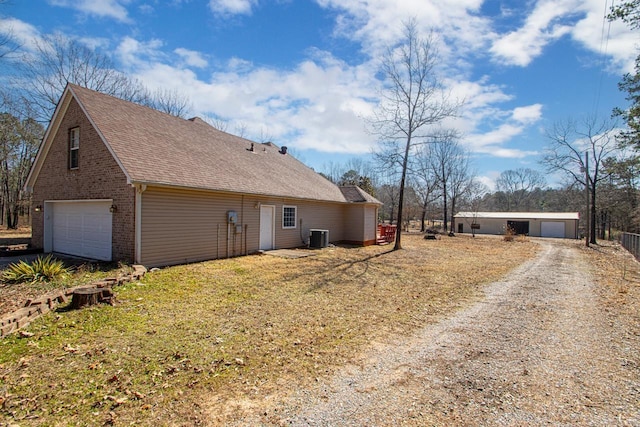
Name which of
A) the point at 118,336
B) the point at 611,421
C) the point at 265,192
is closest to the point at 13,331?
the point at 118,336

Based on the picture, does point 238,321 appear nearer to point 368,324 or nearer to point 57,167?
point 368,324

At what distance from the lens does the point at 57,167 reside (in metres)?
11.9

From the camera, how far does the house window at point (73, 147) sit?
11.2m

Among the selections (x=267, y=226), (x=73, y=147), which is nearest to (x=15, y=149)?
(x=73, y=147)

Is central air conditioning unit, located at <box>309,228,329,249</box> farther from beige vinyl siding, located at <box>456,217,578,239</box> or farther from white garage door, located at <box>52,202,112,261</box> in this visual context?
beige vinyl siding, located at <box>456,217,578,239</box>

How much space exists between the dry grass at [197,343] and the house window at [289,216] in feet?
20.2

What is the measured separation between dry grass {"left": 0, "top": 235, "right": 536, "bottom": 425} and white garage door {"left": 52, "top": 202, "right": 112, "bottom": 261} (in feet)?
10.2

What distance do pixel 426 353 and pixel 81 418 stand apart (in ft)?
12.9

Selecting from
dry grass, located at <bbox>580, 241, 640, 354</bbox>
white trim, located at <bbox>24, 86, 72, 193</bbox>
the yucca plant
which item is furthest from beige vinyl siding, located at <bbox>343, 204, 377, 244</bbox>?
the yucca plant

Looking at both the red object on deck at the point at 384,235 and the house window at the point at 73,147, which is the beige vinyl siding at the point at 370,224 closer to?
the red object on deck at the point at 384,235

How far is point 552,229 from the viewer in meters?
36.8

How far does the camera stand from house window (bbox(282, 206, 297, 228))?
15.1m

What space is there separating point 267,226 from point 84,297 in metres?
8.58

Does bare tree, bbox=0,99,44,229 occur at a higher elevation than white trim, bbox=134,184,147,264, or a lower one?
higher
